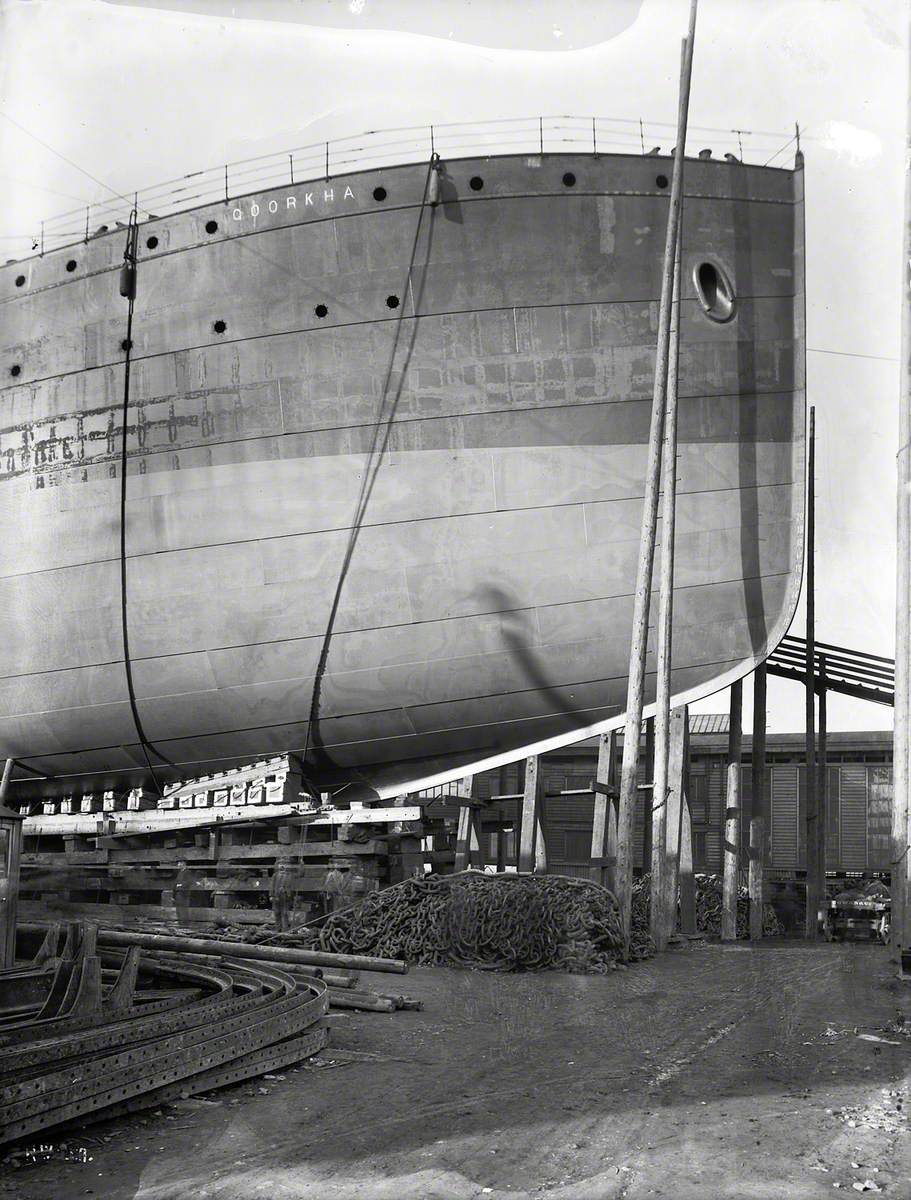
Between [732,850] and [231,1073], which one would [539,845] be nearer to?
[732,850]

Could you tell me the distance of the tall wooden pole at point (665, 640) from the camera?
1084 cm

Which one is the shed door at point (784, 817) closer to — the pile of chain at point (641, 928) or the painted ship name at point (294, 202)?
the pile of chain at point (641, 928)

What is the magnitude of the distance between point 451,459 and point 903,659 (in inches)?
206

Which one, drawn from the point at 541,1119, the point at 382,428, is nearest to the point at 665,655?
the point at 382,428

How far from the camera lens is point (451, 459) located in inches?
466

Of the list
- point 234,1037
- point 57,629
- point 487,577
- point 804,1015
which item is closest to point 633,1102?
point 234,1037

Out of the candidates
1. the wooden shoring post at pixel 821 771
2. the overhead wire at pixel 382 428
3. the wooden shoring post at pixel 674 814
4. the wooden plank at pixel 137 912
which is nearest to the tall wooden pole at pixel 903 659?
the wooden shoring post at pixel 674 814

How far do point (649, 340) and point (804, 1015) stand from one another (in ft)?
25.4

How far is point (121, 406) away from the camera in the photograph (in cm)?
1316

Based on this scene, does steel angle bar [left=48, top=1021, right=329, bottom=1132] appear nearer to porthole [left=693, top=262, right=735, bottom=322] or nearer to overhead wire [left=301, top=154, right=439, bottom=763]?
overhead wire [left=301, top=154, right=439, bottom=763]

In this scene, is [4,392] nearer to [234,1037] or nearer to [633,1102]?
[234,1037]

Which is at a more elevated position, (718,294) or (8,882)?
(718,294)

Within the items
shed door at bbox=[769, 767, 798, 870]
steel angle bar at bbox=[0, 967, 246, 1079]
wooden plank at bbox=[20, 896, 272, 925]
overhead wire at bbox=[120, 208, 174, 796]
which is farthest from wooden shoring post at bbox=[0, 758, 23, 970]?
shed door at bbox=[769, 767, 798, 870]

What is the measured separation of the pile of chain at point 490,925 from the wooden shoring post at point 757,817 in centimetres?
519
